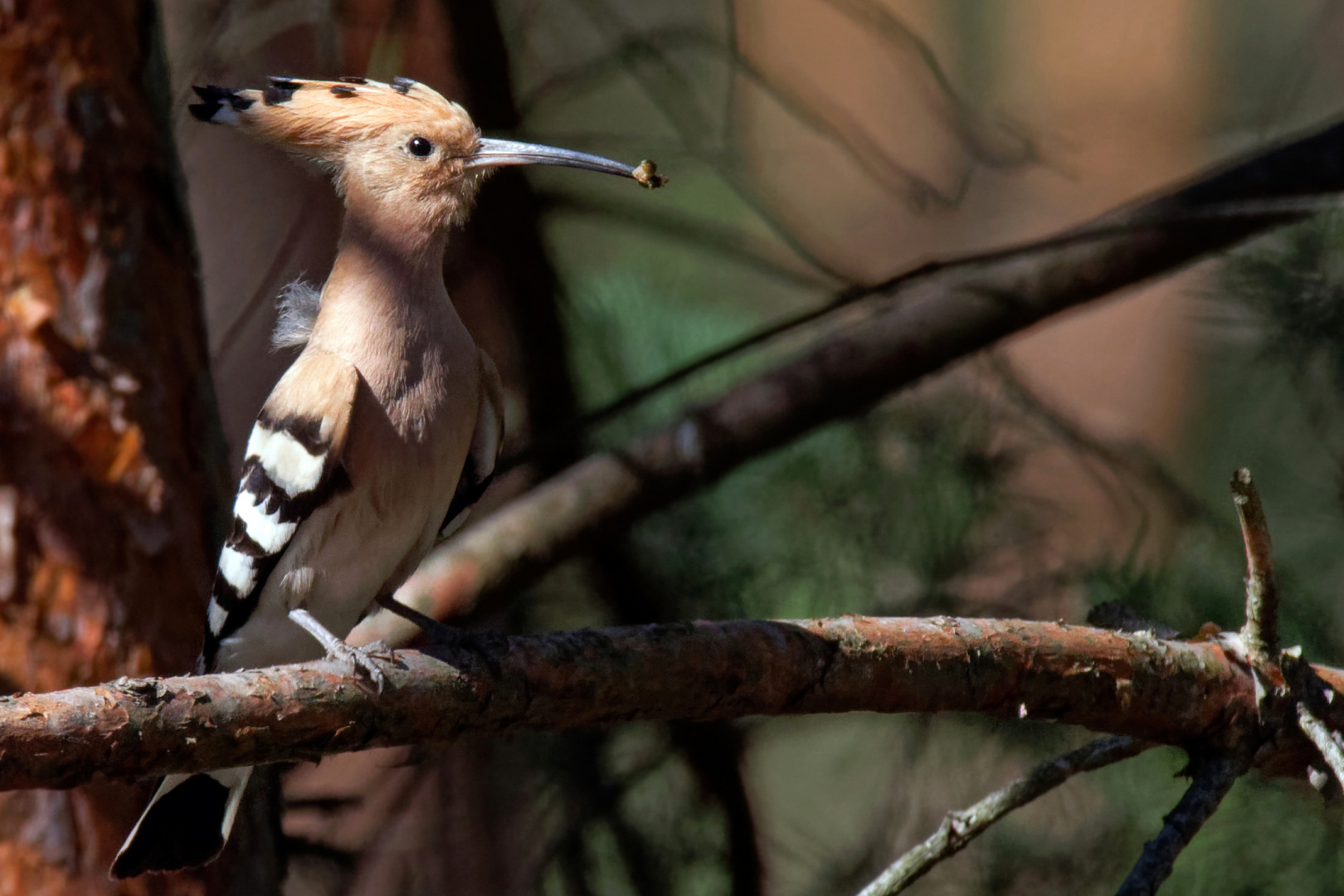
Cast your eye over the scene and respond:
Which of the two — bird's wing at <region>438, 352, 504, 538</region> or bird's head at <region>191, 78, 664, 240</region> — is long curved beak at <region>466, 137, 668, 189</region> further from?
bird's wing at <region>438, 352, 504, 538</region>

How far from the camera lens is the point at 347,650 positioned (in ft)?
3.40

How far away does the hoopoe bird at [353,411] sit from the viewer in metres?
1.23

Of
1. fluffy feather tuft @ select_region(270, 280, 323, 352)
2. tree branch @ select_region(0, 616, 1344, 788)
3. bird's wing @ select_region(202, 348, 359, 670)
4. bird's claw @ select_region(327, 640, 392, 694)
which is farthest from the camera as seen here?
fluffy feather tuft @ select_region(270, 280, 323, 352)

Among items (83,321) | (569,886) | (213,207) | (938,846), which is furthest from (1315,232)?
(213,207)

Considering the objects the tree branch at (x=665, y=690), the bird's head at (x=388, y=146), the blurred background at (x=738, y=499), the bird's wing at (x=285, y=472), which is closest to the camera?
the tree branch at (x=665, y=690)

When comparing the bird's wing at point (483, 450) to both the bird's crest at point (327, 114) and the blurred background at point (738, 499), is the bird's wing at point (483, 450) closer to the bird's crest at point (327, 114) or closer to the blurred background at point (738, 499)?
the bird's crest at point (327, 114)

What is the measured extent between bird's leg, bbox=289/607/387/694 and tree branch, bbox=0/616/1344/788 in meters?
0.02

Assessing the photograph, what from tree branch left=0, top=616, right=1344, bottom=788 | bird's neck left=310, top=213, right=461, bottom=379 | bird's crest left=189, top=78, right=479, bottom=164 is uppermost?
bird's crest left=189, top=78, right=479, bottom=164

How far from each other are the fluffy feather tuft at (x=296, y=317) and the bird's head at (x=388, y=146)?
149 millimetres

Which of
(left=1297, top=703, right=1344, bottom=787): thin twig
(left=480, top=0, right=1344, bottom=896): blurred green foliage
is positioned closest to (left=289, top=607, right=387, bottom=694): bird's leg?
(left=1297, top=703, right=1344, bottom=787): thin twig

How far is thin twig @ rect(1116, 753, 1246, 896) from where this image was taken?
3.33 ft

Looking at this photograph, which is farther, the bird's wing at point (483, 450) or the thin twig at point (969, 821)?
the bird's wing at point (483, 450)

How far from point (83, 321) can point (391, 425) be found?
53 cm

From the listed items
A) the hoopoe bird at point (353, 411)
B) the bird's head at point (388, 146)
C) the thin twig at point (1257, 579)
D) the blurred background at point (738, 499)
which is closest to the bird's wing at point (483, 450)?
the hoopoe bird at point (353, 411)
